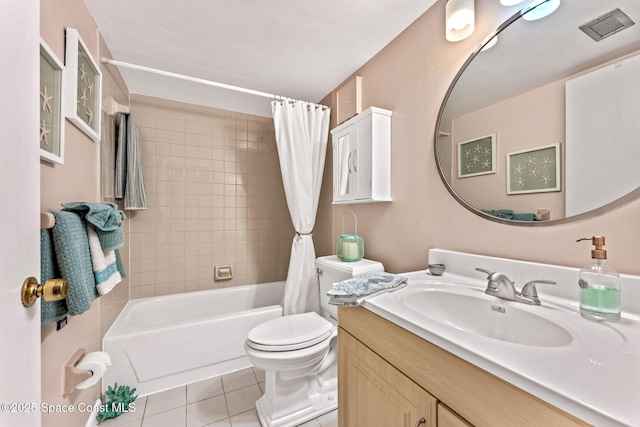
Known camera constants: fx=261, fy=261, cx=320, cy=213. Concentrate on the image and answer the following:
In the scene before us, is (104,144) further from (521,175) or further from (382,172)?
(521,175)

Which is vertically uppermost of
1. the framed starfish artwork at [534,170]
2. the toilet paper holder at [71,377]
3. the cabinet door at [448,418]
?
the framed starfish artwork at [534,170]

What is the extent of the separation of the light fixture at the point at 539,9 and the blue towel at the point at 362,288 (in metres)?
1.09

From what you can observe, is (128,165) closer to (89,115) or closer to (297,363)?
(89,115)

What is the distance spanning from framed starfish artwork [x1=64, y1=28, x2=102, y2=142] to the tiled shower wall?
90cm

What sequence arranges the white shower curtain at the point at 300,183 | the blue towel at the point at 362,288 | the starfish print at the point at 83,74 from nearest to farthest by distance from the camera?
the blue towel at the point at 362,288, the starfish print at the point at 83,74, the white shower curtain at the point at 300,183

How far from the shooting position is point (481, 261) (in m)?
1.06

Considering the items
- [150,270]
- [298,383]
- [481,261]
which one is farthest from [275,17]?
[150,270]

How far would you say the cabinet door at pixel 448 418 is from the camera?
549 millimetres

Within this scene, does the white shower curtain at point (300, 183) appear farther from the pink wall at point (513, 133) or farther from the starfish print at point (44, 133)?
the starfish print at point (44, 133)

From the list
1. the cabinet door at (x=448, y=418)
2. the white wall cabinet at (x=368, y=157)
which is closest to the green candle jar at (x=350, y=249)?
the white wall cabinet at (x=368, y=157)

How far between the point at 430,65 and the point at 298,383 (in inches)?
72.7

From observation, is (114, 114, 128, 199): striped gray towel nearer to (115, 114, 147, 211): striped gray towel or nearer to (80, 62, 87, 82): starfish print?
(115, 114, 147, 211): striped gray towel

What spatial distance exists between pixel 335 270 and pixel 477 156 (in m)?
0.97

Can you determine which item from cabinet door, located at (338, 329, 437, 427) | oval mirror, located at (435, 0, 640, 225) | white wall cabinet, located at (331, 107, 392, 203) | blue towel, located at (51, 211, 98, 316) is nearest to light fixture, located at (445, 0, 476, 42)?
Result: oval mirror, located at (435, 0, 640, 225)
